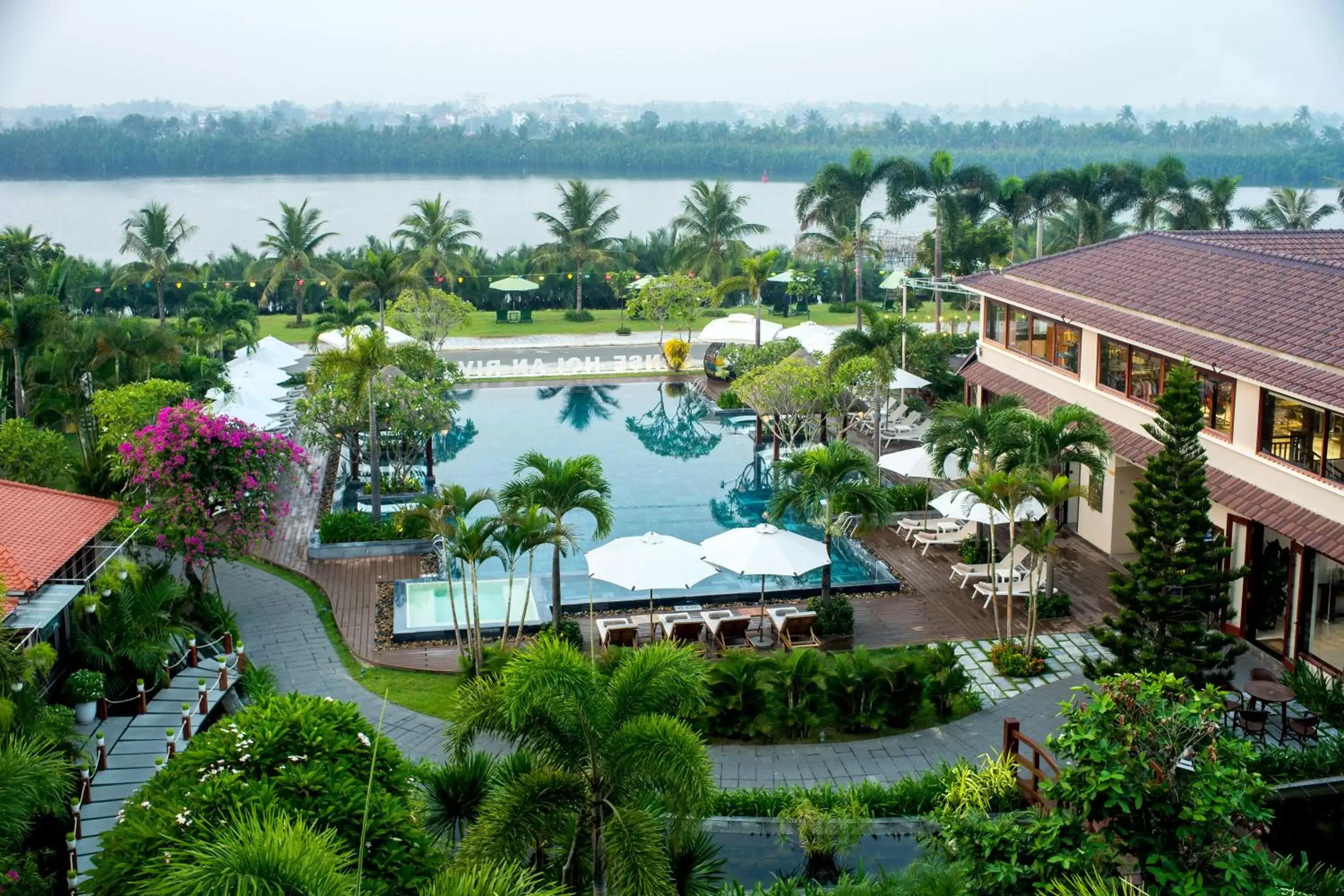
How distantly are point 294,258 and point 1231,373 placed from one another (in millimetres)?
42030

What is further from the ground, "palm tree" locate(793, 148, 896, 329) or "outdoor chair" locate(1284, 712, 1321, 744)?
"palm tree" locate(793, 148, 896, 329)

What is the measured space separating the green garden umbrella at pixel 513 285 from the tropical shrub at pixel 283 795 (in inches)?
1709

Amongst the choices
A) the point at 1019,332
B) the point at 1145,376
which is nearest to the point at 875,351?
the point at 1019,332

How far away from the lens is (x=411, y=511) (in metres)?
22.6

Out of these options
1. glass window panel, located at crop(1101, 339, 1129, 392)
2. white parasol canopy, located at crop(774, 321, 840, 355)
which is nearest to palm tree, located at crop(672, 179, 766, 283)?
white parasol canopy, located at crop(774, 321, 840, 355)

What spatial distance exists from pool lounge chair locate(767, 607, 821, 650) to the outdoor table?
5.75 meters

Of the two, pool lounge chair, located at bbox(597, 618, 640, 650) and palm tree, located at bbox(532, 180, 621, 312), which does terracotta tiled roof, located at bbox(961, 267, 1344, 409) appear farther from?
palm tree, located at bbox(532, 180, 621, 312)

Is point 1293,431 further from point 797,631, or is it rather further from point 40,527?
point 40,527

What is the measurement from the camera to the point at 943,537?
23547 millimetres

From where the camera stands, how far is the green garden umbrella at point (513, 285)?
54.1 metres

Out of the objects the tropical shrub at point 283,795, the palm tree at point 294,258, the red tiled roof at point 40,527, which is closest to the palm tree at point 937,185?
the palm tree at point 294,258

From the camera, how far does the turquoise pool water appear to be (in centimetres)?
2281

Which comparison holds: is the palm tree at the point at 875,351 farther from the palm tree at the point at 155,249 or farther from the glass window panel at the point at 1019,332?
the palm tree at the point at 155,249

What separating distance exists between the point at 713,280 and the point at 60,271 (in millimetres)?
26487
